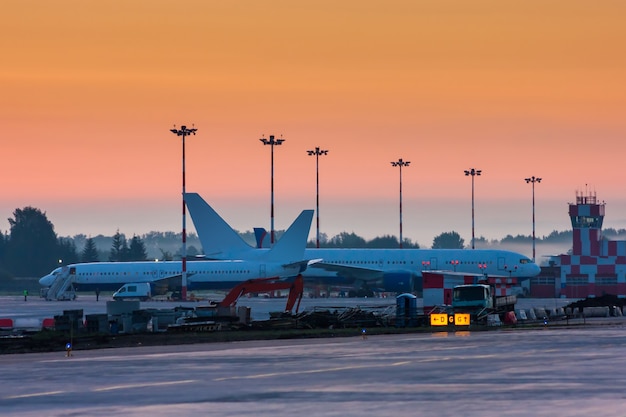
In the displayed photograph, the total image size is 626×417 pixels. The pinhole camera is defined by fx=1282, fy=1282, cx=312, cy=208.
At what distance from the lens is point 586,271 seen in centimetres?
13238

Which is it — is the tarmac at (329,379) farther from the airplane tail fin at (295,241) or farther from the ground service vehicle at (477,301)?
the airplane tail fin at (295,241)

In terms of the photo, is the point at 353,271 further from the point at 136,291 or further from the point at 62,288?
the point at 62,288

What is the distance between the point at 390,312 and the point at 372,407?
1985 inches

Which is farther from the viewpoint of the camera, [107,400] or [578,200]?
[578,200]

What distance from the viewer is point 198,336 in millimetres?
54250

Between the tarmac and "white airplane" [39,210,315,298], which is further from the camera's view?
"white airplane" [39,210,315,298]

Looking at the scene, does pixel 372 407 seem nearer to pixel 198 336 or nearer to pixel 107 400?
pixel 107 400

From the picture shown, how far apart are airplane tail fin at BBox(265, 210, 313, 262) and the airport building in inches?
1172

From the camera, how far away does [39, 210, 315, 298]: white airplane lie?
386 ft

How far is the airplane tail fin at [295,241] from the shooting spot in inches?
4616

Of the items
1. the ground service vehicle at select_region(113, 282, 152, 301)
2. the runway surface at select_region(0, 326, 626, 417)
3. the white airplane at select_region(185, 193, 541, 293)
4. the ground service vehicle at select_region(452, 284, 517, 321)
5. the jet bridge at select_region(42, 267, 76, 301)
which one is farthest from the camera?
the white airplane at select_region(185, 193, 541, 293)

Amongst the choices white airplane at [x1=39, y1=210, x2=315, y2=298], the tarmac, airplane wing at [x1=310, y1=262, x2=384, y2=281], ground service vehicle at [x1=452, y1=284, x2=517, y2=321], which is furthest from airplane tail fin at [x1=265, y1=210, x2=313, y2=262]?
the tarmac

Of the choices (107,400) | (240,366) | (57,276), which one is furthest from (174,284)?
(107,400)

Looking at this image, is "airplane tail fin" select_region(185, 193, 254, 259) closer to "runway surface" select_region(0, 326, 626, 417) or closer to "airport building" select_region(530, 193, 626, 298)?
"airport building" select_region(530, 193, 626, 298)
